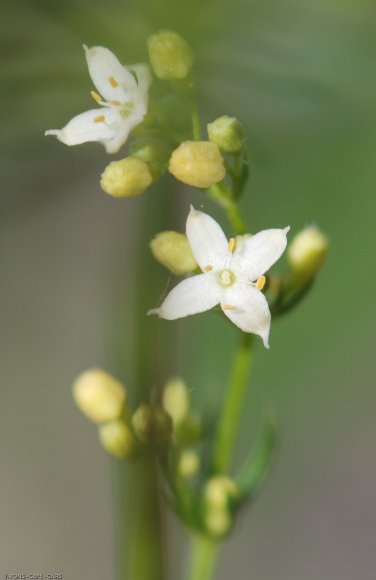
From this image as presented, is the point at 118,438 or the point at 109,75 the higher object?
the point at 109,75

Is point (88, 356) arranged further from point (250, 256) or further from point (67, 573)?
point (250, 256)

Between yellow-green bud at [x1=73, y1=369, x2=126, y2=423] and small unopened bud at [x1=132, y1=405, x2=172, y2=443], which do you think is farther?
yellow-green bud at [x1=73, y1=369, x2=126, y2=423]

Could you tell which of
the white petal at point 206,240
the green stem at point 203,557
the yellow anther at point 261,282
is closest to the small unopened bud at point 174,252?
the white petal at point 206,240

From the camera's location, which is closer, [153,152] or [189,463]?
[153,152]

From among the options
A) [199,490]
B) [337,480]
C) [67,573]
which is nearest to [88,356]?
[67,573]

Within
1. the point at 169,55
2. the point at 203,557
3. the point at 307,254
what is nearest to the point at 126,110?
the point at 169,55

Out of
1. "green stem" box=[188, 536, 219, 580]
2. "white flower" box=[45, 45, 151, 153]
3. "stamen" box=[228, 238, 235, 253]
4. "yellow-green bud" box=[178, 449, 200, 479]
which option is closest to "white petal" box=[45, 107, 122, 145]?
"white flower" box=[45, 45, 151, 153]

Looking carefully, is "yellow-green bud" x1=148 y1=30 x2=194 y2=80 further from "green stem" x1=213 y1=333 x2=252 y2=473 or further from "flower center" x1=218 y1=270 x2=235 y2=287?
"green stem" x1=213 y1=333 x2=252 y2=473

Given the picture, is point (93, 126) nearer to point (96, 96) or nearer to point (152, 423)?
point (96, 96)
